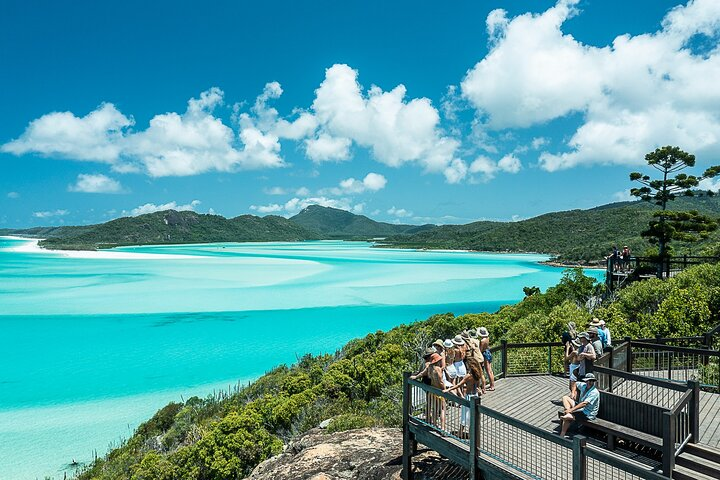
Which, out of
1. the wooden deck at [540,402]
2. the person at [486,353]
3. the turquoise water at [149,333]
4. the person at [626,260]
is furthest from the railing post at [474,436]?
the person at [626,260]

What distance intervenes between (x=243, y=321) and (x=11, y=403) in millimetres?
18168

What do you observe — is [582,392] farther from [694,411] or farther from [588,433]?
[694,411]

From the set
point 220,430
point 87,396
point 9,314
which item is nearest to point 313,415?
point 220,430

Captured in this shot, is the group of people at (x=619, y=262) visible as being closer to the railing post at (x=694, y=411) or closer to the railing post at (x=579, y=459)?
the railing post at (x=694, y=411)

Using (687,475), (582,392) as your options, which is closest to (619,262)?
(582,392)

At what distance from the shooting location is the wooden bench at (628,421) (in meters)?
5.89

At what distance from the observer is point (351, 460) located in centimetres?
865

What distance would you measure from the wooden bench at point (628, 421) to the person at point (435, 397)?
1932mm

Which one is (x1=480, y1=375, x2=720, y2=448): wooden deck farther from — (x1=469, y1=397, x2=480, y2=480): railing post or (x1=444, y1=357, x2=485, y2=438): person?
(x1=469, y1=397, x2=480, y2=480): railing post

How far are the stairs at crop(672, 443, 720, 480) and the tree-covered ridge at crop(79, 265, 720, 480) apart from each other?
5.90m

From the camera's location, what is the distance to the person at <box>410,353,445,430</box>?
6.79 metres

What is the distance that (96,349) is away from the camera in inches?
1111

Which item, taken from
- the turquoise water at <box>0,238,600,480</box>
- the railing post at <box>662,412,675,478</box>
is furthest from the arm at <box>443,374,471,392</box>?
the turquoise water at <box>0,238,600,480</box>

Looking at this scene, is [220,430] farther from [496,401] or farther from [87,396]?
[87,396]
